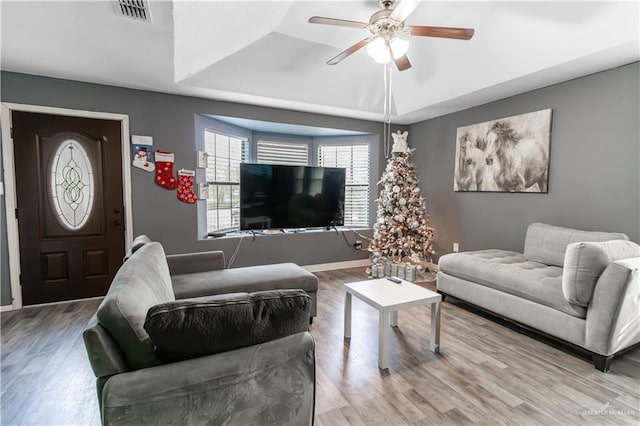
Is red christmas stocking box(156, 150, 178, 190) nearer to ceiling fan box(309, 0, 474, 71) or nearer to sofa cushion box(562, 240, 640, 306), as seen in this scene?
ceiling fan box(309, 0, 474, 71)

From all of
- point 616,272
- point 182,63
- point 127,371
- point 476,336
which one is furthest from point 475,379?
point 182,63

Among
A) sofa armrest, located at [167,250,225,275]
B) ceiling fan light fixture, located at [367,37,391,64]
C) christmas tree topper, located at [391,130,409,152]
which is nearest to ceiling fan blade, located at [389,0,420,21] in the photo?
ceiling fan light fixture, located at [367,37,391,64]

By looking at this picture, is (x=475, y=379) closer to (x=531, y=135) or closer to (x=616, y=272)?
(x=616, y=272)

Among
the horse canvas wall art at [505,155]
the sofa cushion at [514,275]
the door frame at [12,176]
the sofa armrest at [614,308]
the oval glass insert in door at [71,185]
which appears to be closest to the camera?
the sofa armrest at [614,308]

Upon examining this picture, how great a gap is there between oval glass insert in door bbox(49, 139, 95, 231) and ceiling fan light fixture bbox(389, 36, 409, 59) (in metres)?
3.32

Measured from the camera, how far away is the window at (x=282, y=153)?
15.9 ft

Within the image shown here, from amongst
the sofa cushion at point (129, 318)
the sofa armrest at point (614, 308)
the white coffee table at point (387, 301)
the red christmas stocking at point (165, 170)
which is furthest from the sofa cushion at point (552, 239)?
the red christmas stocking at point (165, 170)

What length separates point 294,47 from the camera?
3.19m

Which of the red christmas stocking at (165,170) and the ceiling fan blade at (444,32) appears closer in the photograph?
the ceiling fan blade at (444,32)

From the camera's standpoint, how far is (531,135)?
11.1 feet

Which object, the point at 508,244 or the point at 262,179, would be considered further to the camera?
the point at 262,179

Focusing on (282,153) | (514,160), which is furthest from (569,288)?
(282,153)

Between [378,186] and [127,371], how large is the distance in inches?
174

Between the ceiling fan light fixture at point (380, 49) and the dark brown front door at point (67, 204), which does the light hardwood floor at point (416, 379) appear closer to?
the dark brown front door at point (67, 204)
